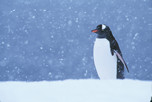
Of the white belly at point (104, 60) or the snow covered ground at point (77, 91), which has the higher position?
the white belly at point (104, 60)

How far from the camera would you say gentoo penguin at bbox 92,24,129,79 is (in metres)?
2.10

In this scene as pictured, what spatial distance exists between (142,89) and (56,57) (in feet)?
2.44

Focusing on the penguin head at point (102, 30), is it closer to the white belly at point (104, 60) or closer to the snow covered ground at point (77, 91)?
the white belly at point (104, 60)

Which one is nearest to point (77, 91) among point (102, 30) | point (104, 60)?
point (104, 60)

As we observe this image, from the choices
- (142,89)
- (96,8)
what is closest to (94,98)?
(142,89)

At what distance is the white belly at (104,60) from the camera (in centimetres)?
213

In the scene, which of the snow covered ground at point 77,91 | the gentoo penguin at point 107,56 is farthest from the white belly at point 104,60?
the snow covered ground at point 77,91

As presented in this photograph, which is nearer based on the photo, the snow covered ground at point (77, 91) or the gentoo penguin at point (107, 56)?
the snow covered ground at point (77, 91)

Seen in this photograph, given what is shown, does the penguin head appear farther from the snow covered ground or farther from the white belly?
the snow covered ground

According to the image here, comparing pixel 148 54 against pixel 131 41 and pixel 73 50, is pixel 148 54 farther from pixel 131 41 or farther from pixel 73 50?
pixel 73 50

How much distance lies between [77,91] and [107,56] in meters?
0.50

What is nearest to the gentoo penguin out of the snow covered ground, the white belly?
the white belly

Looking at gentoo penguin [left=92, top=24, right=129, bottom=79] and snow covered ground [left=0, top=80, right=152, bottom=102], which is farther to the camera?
gentoo penguin [left=92, top=24, right=129, bottom=79]

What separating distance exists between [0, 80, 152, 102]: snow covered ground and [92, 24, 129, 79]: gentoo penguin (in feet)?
0.53
